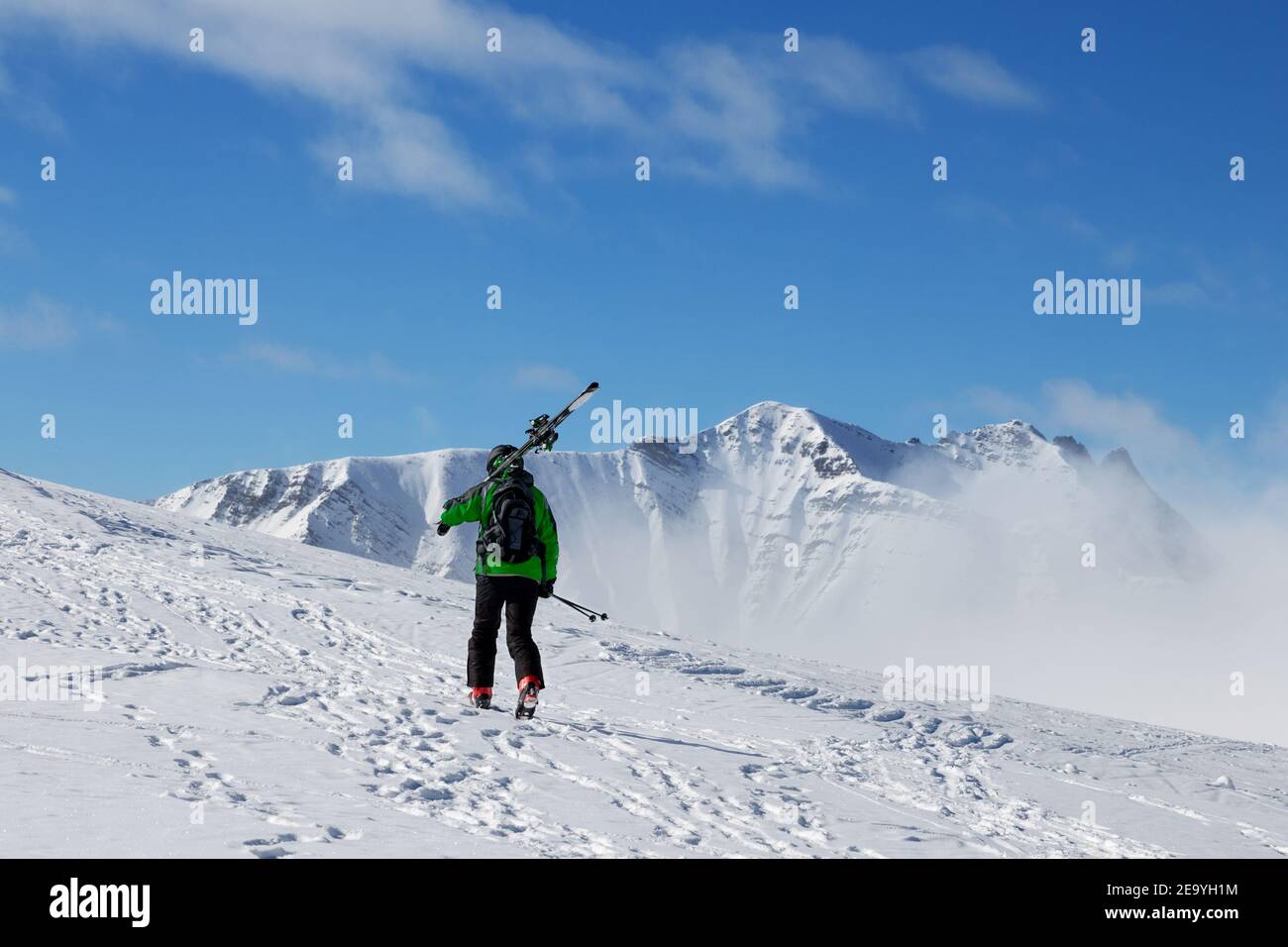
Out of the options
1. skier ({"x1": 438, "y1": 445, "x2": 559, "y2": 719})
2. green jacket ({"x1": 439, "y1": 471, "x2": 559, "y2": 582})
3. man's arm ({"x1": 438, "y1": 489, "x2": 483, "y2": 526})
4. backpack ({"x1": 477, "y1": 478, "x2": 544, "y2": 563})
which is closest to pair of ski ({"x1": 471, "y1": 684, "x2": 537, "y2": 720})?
skier ({"x1": 438, "y1": 445, "x2": 559, "y2": 719})

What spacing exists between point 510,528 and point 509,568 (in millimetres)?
433

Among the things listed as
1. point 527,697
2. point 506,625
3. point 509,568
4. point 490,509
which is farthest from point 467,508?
point 527,697

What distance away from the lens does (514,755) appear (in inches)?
375

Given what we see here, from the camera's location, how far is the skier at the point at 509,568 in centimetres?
1116

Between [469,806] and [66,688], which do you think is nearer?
[469,806]

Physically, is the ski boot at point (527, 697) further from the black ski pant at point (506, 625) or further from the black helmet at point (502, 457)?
the black helmet at point (502, 457)

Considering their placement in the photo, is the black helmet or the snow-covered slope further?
the black helmet

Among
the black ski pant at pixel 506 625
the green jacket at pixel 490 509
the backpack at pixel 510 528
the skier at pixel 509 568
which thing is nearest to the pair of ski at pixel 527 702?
the skier at pixel 509 568

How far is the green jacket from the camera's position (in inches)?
448

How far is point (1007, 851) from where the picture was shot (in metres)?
7.53

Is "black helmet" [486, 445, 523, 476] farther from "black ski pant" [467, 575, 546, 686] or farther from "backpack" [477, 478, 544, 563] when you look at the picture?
"black ski pant" [467, 575, 546, 686]
